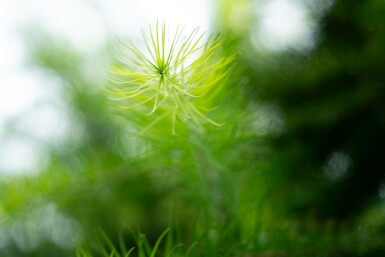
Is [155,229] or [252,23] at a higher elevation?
[252,23]

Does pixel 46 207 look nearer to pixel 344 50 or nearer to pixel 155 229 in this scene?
pixel 155 229

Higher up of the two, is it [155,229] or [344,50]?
[344,50]

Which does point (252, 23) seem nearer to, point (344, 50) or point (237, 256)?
point (344, 50)

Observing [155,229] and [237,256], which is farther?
[155,229]

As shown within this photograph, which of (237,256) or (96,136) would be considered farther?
(96,136)

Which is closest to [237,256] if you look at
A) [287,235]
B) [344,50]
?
[287,235]

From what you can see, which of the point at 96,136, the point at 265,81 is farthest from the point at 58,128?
the point at 265,81
